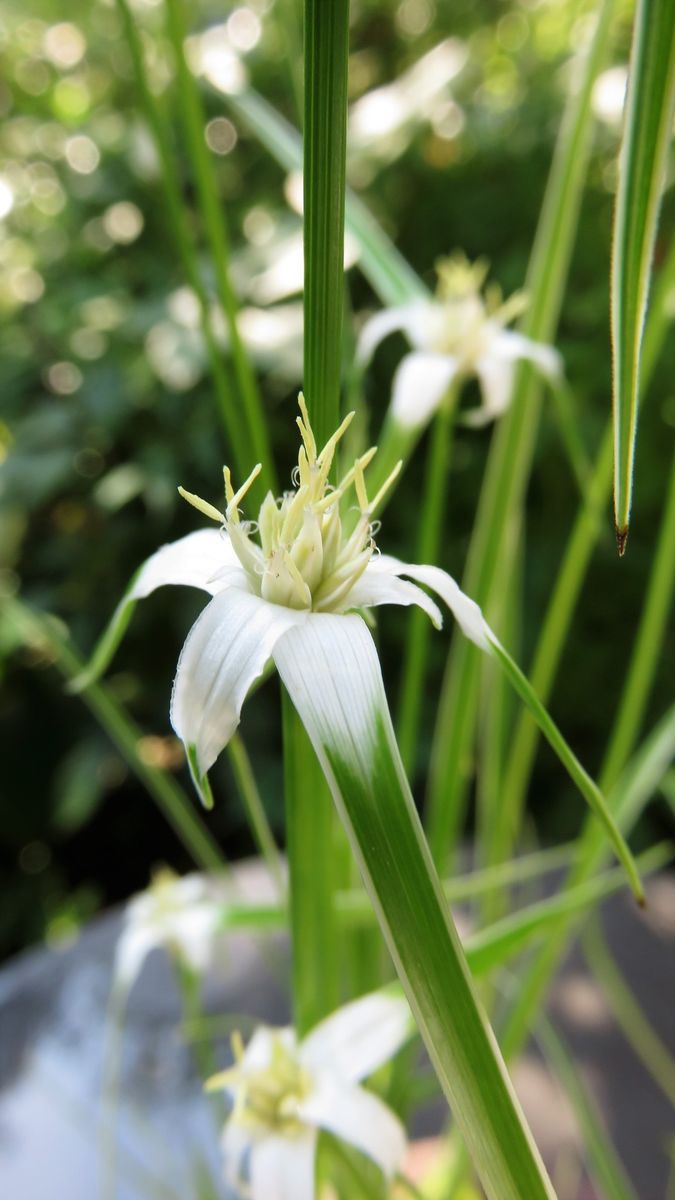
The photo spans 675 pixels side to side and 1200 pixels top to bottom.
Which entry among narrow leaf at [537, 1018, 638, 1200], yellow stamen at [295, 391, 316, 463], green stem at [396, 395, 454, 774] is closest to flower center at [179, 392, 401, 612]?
yellow stamen at [295, 391, 316, 463]

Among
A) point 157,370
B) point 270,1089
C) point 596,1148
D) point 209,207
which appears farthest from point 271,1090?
point 157,370

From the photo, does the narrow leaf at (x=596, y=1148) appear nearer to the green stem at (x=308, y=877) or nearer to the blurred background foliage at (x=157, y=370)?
the green stem at (x=308, y=877)

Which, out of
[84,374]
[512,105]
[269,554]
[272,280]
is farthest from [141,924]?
[512,105]

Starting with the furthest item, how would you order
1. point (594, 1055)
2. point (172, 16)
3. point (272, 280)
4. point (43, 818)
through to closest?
point (43, 818) < point (272, 280) < point (594, 1055) < point (172, 16)

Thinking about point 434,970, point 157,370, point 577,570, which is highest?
point 157,370

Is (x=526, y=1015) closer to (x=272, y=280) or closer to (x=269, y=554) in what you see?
(x=269, y=554)

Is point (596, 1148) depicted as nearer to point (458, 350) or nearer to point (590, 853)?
point (590, 853)
